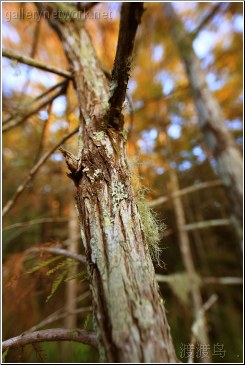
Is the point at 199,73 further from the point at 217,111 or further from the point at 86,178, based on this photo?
the point at 86,178

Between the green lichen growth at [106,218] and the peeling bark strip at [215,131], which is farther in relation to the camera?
the peeling bark strip at [215,131]

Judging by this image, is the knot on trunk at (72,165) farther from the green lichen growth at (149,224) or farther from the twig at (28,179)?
the twig at (28,179)

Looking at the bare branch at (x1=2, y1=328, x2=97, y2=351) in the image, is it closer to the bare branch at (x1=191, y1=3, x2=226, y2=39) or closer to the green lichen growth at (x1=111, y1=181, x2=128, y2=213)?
the green lichen growth at (x1=111, y1=181, x2=128, y2=213)

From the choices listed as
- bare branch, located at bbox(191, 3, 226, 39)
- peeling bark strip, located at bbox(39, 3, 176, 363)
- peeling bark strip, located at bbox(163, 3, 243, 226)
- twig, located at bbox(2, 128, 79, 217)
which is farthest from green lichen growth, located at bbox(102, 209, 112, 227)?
bare branch, located at bbox(191, 3, 226, 39)

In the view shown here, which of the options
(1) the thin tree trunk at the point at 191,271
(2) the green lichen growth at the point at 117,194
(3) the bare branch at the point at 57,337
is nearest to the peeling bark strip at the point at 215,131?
(1) the thin tree trunk at the point at 191,271

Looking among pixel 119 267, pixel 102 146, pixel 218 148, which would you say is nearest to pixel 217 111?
pixel 218 148

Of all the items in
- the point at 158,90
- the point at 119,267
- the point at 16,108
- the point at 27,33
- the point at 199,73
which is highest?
the point at 27,33
